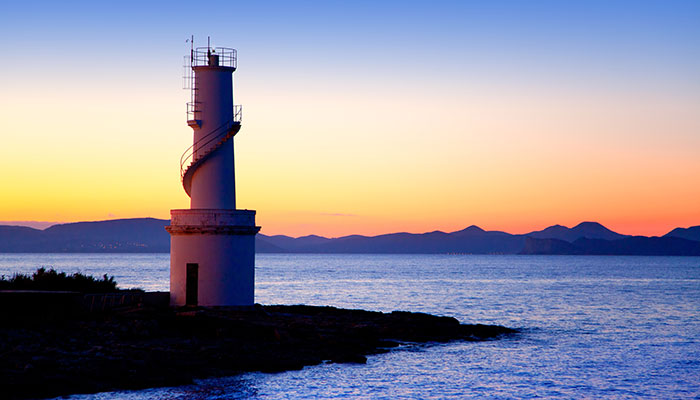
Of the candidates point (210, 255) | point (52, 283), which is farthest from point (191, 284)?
point (52, 283)

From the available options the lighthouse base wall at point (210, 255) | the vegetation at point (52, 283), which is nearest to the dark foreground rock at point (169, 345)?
the lighthouse base wall at point (210, 255)

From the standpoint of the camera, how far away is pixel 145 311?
1195 inches

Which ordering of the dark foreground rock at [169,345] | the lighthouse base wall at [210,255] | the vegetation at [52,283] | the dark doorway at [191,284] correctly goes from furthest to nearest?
the dark doorway at [191,284]
the lighthouse base wall at [210,255]
the vegetation at [52,283]
the dark foreground rock at [169,345]

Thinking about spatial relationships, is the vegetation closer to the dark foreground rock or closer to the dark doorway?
the dark doorway

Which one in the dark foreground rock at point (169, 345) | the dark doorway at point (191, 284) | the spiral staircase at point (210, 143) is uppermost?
the spiral staircase at point (210, 143)

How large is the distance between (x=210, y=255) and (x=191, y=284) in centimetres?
156

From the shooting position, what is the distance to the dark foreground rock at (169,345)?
71.2ft

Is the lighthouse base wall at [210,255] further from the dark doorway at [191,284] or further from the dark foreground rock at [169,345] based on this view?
the dark foreground rock at [169,345]

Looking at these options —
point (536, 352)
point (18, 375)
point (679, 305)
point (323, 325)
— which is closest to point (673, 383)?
point (536, 352)

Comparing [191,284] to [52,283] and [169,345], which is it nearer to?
[52,283]

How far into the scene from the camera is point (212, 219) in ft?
107

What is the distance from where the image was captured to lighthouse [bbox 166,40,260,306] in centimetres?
3266

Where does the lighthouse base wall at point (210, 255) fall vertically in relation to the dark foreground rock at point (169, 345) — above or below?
above

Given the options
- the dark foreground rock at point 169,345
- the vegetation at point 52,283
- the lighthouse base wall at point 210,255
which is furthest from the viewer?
the lighthouse base wall at point 210,255
